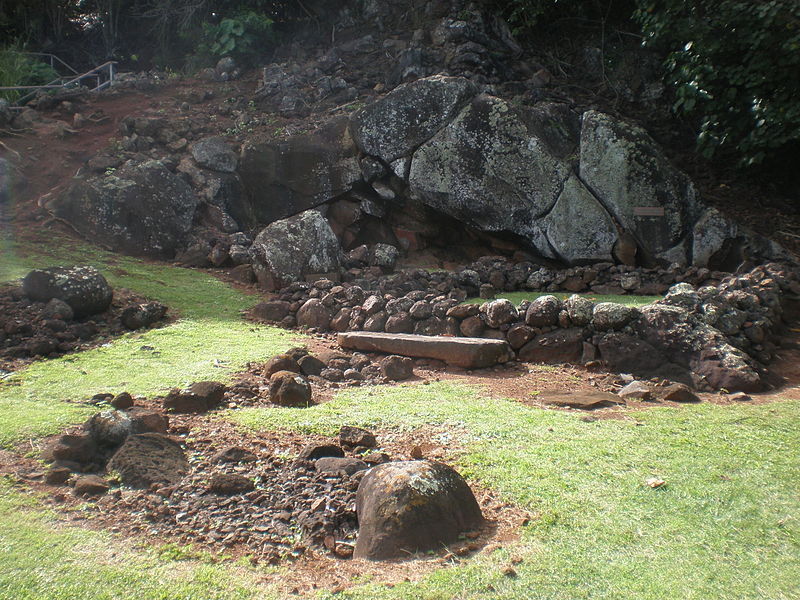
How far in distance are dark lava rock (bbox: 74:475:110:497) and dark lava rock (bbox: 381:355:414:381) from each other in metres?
2.80

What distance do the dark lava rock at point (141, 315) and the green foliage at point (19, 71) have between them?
8732 millimetres

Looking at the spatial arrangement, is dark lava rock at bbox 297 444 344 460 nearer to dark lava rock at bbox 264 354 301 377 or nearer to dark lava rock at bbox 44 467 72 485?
dark lava rock at bbox 44 467 72 485

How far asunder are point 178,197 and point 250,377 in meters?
6.18

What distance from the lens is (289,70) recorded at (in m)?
14.3

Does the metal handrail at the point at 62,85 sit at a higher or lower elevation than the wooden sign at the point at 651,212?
higher

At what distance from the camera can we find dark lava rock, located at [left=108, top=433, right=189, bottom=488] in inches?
133

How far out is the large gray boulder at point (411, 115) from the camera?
441 inches

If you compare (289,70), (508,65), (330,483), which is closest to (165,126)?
(289,70)

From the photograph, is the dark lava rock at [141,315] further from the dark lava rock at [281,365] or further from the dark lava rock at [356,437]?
the dark lava rock at [356,437]

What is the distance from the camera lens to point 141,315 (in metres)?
7.01

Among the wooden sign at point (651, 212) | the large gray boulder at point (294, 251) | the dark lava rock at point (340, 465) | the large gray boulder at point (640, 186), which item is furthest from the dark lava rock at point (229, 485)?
the wooden sign at point (651, 212)

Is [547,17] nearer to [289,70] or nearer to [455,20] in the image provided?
[455,20]

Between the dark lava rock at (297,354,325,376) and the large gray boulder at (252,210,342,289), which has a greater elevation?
the large gray boulder at (252,210,342,289)

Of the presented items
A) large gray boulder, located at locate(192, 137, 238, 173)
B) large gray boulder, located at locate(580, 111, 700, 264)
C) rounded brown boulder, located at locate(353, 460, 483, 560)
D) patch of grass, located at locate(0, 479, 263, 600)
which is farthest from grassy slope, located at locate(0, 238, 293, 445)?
large gray boulder, located at locate(580, 111, 700, 264)
